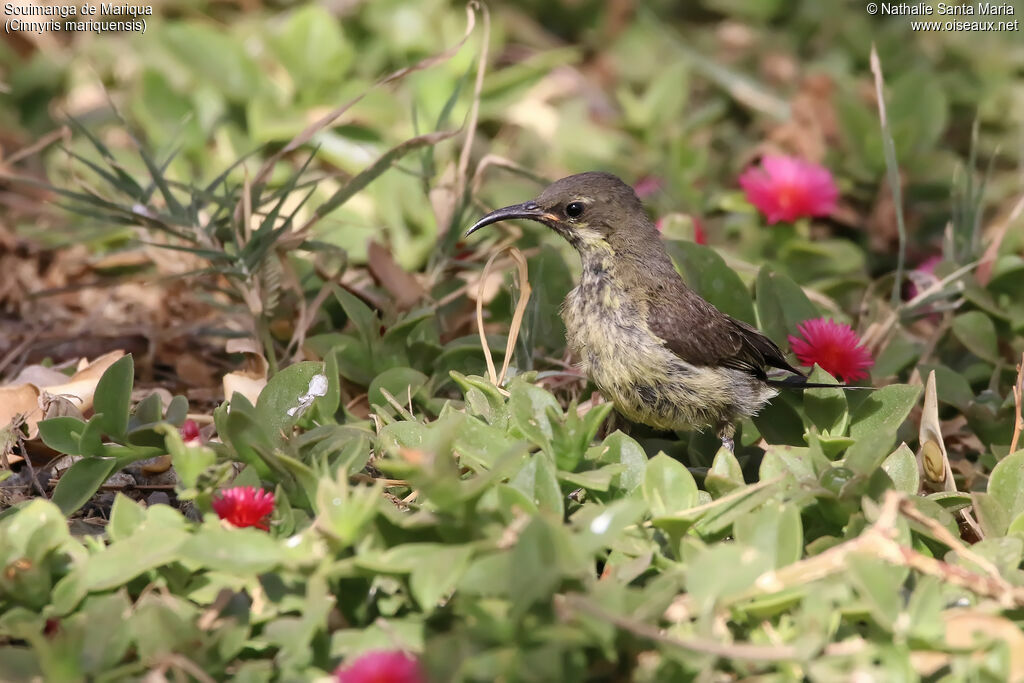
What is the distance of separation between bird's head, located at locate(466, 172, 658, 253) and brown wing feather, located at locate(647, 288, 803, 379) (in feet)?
1.08

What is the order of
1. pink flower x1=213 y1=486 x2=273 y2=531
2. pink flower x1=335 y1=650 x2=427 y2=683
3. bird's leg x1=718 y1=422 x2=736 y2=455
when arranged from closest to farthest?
pink flower x1=335 y1=650 x2=427 y2=683
pink flower x1=213 y1=486 x2=273 y2=531
bird's leg x1=718 y1=422 x2=736 y2=455

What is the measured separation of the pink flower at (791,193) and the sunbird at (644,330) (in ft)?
A: 3.58

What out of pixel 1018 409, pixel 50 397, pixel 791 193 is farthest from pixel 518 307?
pixel 791 193

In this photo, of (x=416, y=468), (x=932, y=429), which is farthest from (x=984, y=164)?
(x=416, y=468)

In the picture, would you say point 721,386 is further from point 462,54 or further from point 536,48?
point 536,48

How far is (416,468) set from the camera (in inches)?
101

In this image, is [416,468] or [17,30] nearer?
[416,468]

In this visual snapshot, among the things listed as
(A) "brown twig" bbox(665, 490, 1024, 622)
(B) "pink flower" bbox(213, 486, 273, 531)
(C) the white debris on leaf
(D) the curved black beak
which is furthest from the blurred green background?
(A) "brown twig" bbox(665, 490, 1024, 622)

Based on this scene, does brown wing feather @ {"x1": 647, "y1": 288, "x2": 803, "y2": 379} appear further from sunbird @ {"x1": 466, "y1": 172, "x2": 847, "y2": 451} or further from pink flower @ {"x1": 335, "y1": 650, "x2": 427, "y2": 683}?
pink flower @ {"x1": 335, "y1": 650, "x2": 427, "y2": 683}

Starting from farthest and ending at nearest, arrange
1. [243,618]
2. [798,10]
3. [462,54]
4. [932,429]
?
[798,10] → [462,54] → [932,429] → [243,618]

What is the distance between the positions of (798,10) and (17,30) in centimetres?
A: 483

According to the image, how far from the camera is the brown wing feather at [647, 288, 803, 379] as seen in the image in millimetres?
3990

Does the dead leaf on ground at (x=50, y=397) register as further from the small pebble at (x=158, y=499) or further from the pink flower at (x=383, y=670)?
the pink flower at (x=383, y=670)

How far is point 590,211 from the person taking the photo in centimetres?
433
